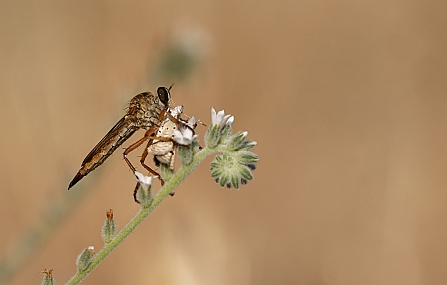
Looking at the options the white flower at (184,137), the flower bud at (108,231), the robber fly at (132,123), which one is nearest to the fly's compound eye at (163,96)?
the robber fly at (132,123)

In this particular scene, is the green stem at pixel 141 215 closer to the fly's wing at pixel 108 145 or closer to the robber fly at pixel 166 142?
the robber fly at pixel 166 142

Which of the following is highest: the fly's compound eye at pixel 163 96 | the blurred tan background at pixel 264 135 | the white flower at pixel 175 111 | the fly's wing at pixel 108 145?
the blurred tan background at pixel 264 135

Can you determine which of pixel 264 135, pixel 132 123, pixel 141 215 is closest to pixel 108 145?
pixel 132 123

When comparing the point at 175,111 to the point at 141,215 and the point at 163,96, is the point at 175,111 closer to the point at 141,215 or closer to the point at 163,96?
the point at 163,96

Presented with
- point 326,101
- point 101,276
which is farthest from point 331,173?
point 101,276

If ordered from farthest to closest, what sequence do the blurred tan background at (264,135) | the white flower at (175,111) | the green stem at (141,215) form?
the blurred tan background at (264,135), the white flower at (175,111), the green stem at (141,215)

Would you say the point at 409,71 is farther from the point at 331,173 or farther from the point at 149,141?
the point at 149,141
